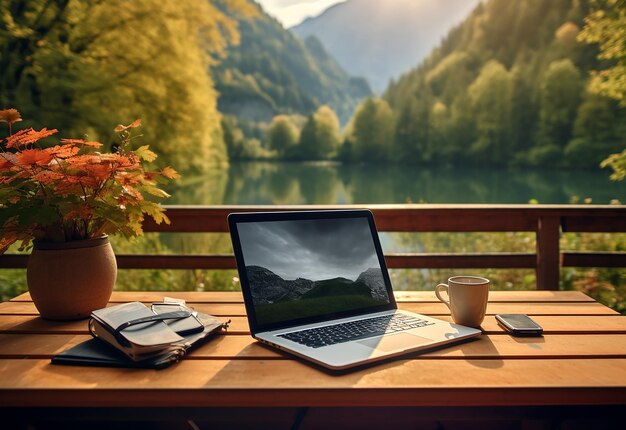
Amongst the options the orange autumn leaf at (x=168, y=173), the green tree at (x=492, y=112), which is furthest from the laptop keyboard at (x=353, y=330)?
the green tree at (x=492, y=112)

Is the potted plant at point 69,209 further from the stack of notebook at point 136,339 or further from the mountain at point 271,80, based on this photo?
the mountain at point 271,80

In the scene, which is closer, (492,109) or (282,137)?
(492,109)

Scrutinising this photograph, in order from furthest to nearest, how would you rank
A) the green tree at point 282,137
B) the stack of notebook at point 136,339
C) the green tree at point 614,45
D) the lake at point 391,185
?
the green tree at point 282,137 → the lake at point 391,185 → the green tree at point 614,45 → the stack of notebook at point 136,339

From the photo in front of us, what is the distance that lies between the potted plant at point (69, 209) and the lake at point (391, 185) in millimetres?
11399

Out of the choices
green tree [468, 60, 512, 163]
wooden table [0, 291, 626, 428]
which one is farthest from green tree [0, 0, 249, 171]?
green tree [468, 60, 512, 163]

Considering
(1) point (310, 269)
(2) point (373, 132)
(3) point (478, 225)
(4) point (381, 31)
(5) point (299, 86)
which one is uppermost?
(4) point (381, 31)

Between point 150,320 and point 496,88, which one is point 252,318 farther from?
Result: point 496,88

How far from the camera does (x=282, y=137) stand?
32.1 meters

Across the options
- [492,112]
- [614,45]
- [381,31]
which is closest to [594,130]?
[492,112]

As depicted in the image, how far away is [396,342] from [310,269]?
275 millimetres

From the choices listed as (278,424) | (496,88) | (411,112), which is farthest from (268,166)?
(278,424)

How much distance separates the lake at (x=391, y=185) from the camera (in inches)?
659

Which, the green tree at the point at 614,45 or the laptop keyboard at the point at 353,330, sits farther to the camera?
the green tree at the point at 614,45

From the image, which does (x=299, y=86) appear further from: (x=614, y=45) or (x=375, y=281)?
(x=375, y=281)
